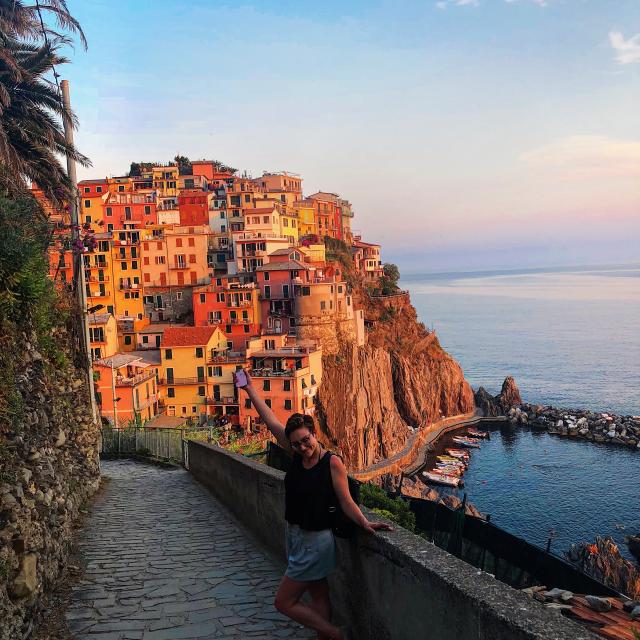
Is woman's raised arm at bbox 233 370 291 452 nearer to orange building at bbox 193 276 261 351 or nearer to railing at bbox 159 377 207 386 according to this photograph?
railing at bbox 159 377 207 386

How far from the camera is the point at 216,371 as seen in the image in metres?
58.3

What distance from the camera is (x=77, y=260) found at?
17.0m

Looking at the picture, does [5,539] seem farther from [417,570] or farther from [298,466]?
[417,570]

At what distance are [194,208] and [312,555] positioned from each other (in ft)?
257

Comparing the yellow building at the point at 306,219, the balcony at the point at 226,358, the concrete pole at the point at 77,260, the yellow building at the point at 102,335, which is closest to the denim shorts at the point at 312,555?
the concrete pole at the point at 77,260

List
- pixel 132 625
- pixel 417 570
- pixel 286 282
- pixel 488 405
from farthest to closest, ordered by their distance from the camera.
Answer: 1. pixel 488 405
2. pixel 286 282
3. pixel 132 625
4. pixel 417 570

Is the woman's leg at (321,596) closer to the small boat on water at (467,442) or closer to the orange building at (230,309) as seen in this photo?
the orange building at (230,309)

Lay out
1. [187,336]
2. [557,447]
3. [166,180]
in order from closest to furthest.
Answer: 1. [187,336]
2. [557,447]
3. [166,180]

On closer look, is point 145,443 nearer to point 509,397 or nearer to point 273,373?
point 273,373

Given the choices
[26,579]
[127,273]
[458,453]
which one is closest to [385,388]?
[458,453]

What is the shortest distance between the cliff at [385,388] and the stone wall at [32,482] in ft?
171

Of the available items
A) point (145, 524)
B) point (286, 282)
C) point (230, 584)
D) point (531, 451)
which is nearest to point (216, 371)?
point (286, 282)

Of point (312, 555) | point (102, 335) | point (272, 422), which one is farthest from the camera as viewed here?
point (102, 335)

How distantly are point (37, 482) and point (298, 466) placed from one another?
358cm
